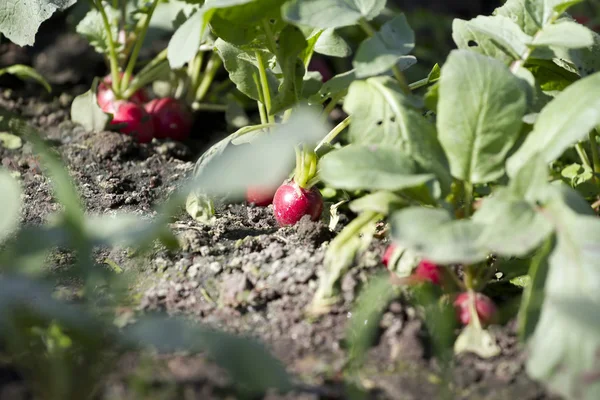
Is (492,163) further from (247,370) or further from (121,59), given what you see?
(121,59)

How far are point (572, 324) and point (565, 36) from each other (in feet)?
2.45

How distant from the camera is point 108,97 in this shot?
2.94 metres

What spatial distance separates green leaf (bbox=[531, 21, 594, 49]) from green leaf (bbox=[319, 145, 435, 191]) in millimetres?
445

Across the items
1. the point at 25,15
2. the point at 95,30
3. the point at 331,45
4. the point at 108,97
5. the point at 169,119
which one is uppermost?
the point at 25,15

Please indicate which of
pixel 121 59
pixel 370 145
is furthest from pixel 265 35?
pixel 121 59

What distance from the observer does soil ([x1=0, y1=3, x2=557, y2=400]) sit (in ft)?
4.47

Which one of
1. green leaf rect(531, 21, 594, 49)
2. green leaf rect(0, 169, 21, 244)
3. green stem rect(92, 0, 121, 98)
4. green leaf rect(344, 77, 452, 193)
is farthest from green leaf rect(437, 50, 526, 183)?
green stem rect(92, 0, 121, 98)

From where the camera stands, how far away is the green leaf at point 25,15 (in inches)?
98.2

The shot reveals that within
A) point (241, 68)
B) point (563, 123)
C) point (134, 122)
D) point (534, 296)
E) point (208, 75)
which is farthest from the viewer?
point (208, 75)

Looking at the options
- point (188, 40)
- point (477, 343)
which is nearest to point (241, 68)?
point (188, 40)

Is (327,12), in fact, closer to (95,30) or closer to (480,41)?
(480,41)

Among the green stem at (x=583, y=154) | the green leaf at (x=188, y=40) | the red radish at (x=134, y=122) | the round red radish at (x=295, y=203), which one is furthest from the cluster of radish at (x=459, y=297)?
the red radish at (x=134, y=122)

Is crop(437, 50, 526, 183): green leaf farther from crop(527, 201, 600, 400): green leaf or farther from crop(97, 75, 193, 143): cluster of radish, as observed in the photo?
crop(97, 75, 193, 143): cluster of radish

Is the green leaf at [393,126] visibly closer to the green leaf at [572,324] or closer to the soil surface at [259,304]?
the soil surface at [259,304]
